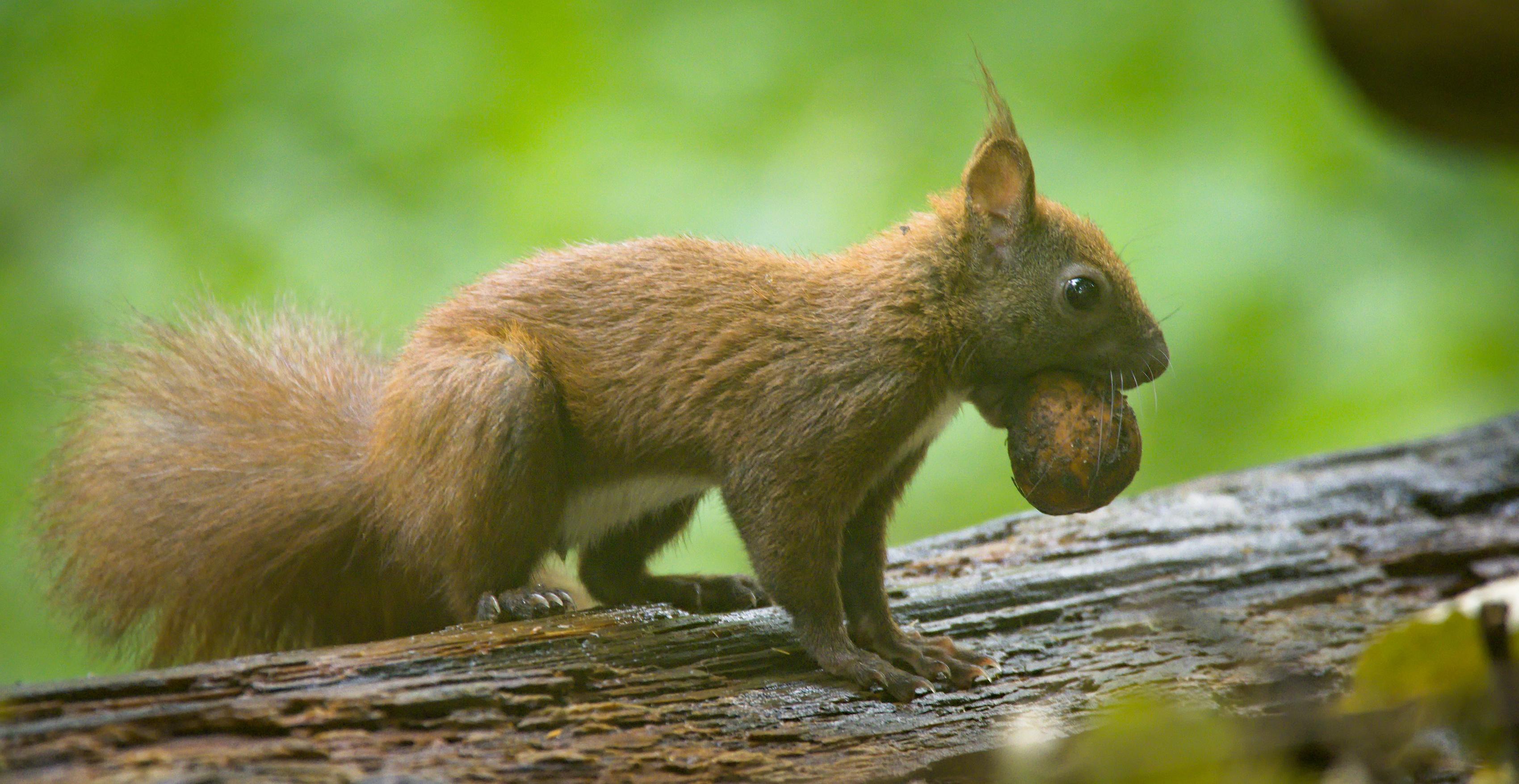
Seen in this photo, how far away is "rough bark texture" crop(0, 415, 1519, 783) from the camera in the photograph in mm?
2707

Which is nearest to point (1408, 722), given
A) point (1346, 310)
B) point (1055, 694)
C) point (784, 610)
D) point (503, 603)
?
point (1055, 694)

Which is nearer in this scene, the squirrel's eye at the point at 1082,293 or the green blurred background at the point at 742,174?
the squirrel's eye at the point at 1082,293

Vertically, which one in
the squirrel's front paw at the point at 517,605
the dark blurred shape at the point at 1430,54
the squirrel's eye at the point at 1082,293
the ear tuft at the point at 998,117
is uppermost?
the ear tuft at the point at 998,117

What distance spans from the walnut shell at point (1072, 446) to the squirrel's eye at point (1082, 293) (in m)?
0.24

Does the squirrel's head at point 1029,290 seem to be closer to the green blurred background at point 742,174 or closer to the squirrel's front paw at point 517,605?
the squirrel's front paw at point 517,605

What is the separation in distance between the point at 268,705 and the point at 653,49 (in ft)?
15.6

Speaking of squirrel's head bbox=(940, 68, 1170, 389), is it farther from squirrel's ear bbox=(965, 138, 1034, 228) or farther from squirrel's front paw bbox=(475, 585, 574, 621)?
squirrel's front paw bbox=(475, 585, 574, 621)

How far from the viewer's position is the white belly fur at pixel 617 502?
13.0 feet

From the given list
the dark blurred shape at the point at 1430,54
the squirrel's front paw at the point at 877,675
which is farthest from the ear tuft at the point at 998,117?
the dark blurred shape at the point at 1430,54

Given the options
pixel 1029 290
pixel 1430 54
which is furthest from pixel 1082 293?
pixel 1430 54

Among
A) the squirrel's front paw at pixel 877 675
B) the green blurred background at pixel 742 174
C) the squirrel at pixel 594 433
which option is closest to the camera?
the squirrel's front paw at pixel 877 675

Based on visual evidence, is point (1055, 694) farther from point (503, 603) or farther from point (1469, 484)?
point (1469, 484)

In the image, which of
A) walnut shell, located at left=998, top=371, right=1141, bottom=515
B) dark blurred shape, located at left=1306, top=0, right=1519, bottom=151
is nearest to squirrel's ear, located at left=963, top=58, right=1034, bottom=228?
walnut shell, located at left=998, top=371, right=1141, bottom=515

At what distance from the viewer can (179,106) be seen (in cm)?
627
